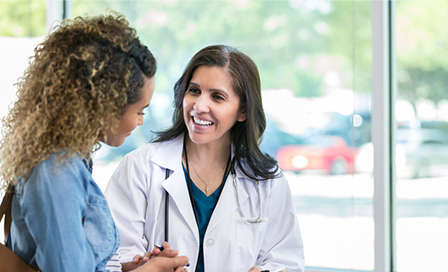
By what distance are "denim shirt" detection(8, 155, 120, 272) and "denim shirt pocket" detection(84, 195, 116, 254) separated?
0.03m

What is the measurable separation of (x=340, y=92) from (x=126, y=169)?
153 cm

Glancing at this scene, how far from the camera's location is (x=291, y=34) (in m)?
3.04

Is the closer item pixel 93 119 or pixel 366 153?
pixel 93 119

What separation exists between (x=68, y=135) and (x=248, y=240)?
1.07 meters

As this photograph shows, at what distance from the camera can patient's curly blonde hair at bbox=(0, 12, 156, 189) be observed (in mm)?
1121

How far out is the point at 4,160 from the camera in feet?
3.92

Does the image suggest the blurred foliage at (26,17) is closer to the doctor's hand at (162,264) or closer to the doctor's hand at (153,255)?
the doctor's hand at (153,255)

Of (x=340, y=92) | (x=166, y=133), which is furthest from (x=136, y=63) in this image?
(x=340, y=92)

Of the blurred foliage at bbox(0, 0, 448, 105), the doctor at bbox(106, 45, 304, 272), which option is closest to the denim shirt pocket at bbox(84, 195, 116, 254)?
the doctor at bbox(106, 45, 304, 272)

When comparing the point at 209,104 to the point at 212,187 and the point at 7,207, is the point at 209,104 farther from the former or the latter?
the point at 7,207

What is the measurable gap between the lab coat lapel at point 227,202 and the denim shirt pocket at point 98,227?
763 millimetres

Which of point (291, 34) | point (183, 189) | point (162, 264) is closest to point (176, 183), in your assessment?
point (183, 189)

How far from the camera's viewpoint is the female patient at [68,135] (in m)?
1.08

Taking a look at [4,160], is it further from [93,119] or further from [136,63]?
[136,63]
